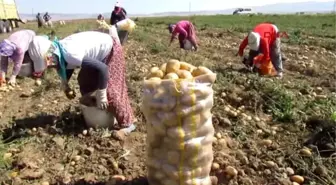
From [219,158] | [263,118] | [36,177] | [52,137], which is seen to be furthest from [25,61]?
[263,118]

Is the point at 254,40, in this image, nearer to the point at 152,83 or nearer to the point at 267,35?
the point at 267,35

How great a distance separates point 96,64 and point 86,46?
160mm

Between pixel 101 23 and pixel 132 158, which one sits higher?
pixel 101 23

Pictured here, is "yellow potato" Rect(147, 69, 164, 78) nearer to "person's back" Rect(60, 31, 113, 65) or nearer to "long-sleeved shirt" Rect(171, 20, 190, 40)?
"person's back" Rect(60, 31, 113, 65)

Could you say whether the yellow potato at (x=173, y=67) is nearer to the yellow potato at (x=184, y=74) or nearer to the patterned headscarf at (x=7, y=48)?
the yellow potato at (x=184, y=74)

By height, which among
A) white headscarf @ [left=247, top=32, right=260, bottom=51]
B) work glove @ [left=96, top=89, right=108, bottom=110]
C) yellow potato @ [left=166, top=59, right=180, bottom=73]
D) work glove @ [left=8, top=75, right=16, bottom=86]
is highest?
yellow potato @ [left=166, top=59, right=180, bottom=73]

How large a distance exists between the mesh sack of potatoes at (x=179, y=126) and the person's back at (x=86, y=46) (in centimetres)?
87

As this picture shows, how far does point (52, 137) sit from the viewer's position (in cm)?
352

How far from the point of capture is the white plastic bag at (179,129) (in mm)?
2312

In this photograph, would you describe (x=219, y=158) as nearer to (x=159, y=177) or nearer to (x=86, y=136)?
(x=159, y=177)

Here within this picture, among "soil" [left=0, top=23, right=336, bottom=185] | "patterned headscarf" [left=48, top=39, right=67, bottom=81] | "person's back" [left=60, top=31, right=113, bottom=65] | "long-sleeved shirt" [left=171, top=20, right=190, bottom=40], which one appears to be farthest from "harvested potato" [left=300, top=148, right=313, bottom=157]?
"long-sleeved shirt" [left=171, top=20, right=190, bottom=40]

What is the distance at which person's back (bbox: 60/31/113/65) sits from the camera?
309 centimetres

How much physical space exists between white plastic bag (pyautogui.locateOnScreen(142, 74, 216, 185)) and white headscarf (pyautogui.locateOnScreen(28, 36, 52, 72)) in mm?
1009

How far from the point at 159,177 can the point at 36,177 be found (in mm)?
954
